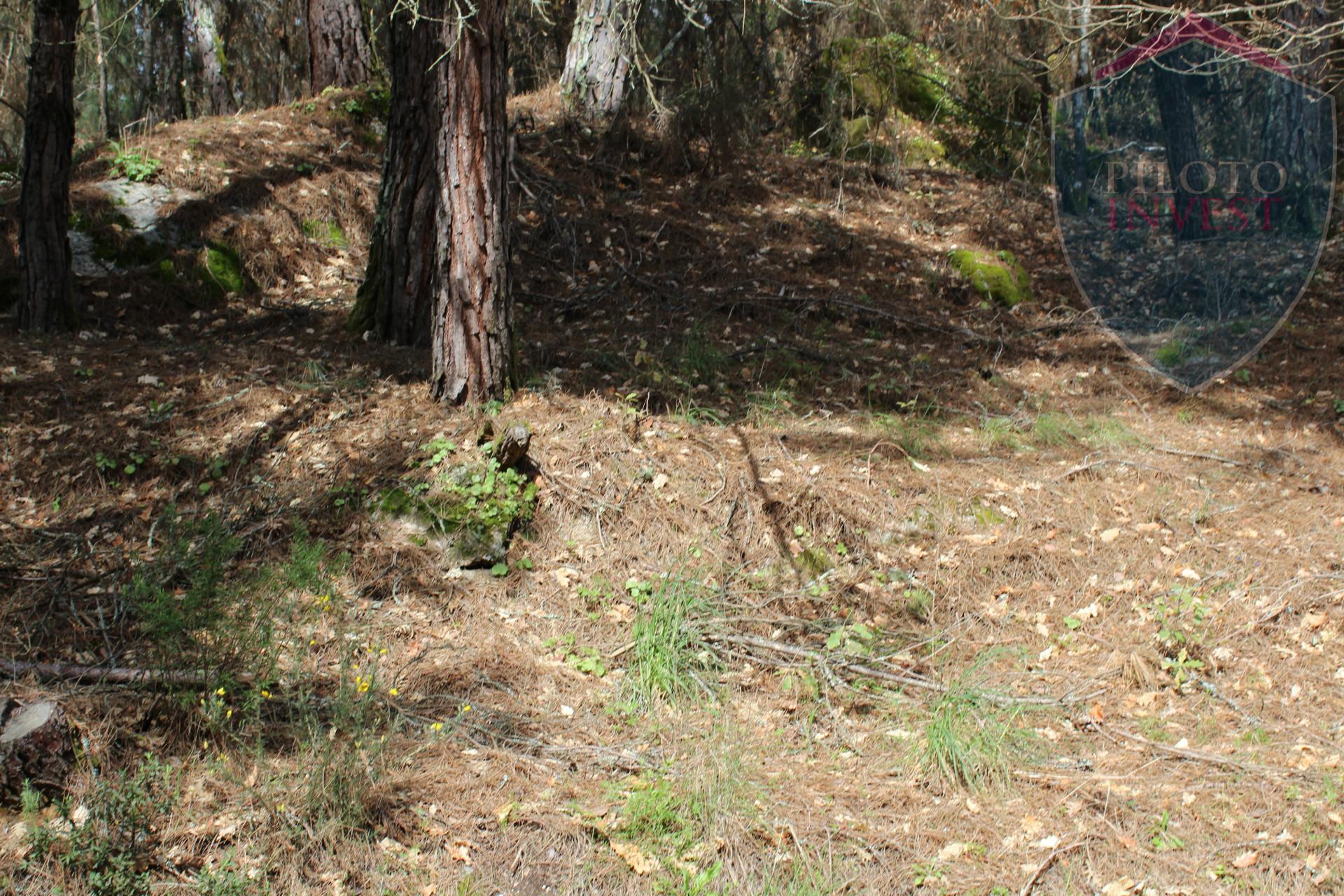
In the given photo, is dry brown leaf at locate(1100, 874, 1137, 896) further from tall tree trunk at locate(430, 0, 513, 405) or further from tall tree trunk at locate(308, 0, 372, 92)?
tall tree trunk at locate(308, 0, 372, 92)

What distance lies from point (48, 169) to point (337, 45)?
4.70m

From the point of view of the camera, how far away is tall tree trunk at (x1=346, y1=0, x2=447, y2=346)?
612 cm

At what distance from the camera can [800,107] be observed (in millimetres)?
12219

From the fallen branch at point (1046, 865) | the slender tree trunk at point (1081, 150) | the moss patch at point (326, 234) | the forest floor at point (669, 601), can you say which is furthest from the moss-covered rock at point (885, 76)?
the fallen branch at point (1046, 865)

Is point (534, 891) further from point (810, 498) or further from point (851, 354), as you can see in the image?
point (851, 354)

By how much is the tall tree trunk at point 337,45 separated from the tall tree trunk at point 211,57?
393 centimetres

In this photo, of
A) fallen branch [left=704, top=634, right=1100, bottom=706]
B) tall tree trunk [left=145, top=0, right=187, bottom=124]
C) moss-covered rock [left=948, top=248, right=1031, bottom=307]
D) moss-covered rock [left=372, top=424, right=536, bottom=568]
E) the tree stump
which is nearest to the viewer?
the tree stump

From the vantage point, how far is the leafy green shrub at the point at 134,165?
25.7 feet

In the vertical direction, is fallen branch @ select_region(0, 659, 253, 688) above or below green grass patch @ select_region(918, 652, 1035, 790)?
above

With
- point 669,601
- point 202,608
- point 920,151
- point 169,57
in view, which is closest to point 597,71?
point 920,151

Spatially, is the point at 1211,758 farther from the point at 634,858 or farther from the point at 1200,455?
the point at 1200,455

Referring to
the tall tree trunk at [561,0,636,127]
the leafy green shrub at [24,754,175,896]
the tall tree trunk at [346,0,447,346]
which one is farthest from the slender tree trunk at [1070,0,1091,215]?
the leafy green shrub at [24,754,175,896]

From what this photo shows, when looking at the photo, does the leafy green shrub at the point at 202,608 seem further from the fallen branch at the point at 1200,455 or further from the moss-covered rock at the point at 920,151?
the moss-covered rock at the point at 920,151

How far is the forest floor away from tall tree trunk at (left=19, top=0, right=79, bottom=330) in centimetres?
36
